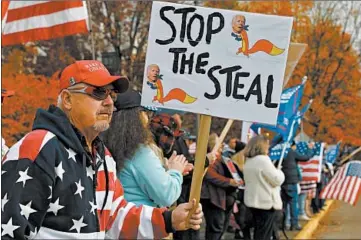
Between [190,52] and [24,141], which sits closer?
[24,141]

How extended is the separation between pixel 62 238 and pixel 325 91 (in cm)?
2385

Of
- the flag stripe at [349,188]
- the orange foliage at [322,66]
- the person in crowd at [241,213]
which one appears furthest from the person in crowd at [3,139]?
the orange foliage at [322,66]

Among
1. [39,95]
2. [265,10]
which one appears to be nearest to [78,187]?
[39,95]

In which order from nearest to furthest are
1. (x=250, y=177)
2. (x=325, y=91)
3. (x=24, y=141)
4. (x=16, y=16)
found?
(x=24, y=141), (x=250, y=177), (x=16, y=16), (x=325, y=91)

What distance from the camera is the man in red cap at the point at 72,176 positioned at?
288 cm

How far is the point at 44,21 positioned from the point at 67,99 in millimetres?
9017

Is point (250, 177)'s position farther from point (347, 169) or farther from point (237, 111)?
point (237, 111)

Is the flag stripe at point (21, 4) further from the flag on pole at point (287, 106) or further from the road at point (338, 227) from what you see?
the road at point (338, 227)

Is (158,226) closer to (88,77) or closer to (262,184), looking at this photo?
(88,77)

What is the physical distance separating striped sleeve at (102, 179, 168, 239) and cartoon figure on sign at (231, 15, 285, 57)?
3.12 feet

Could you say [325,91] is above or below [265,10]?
below

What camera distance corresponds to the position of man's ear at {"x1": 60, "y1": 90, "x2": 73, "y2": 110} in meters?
3.23

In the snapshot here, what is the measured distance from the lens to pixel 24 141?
9.68 ft

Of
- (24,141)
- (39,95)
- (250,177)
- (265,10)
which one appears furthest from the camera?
(265,10)
